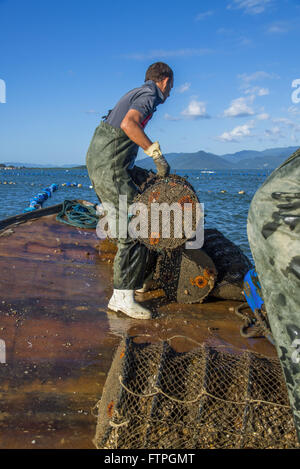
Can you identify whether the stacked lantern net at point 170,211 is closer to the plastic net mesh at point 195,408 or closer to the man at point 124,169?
the man at point 124,169

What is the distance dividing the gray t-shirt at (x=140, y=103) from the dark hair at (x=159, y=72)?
3.8 inches

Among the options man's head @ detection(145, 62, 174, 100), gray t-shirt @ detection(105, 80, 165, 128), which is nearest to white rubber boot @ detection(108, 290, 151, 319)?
gray t-shirt @ detection(105, 80, 165, 128)

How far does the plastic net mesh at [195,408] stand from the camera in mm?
1955

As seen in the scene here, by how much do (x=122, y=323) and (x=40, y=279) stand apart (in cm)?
161

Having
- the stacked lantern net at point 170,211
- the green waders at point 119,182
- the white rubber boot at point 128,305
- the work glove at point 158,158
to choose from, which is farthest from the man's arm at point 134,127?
the white rubber boot at point 128,305

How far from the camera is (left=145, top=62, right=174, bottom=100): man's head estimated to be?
152 inches

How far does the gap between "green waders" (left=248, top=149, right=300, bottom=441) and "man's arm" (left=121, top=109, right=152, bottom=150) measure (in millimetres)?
2184

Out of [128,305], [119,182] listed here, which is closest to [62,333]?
[128,305]

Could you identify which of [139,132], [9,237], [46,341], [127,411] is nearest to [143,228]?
[139,132]

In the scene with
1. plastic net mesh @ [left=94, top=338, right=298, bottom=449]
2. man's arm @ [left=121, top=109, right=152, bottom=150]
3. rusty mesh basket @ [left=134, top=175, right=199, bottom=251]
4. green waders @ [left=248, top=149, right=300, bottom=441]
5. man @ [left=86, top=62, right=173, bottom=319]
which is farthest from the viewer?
man @ [left=86, top=62, right=173, bottom=319]

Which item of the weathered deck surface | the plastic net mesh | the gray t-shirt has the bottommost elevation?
the weathered deck surface

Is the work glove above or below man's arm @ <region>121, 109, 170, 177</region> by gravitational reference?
below

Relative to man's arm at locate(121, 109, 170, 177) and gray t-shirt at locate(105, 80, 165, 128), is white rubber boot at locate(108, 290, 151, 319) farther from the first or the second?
gray t-shirt at locate(105, 80, 165, 128)

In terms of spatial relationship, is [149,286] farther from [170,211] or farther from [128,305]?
[170,211]
